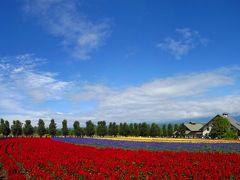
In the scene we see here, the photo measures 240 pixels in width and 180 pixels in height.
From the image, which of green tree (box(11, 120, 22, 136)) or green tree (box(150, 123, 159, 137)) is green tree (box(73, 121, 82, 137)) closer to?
green tree (box(11, 120, 22, 136))

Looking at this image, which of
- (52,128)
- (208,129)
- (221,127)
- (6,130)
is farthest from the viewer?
(6,130)

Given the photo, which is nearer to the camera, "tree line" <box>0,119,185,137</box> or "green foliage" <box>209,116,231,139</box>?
"green foliage" <box>209,116,231,139</box>

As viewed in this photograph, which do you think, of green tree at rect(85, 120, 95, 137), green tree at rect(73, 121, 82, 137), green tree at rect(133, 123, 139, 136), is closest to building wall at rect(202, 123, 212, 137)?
green tree at rect(133, 123, 139, 136)

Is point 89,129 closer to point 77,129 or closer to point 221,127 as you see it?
point 77,129

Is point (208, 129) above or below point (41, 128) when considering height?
below

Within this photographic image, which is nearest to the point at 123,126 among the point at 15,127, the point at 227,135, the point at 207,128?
the point at 207,128

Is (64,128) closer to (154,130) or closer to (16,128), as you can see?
(16,128)

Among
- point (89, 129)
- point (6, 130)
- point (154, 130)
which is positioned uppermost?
point (89, 129)

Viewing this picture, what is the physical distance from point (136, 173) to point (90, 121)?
8803 centimetres

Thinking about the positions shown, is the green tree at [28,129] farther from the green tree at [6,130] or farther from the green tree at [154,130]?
the green tree at [154,130]

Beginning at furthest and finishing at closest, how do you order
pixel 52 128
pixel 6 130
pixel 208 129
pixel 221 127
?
pixel 6 130, pixel 52 128, pixel 208 129, pixel 221 127

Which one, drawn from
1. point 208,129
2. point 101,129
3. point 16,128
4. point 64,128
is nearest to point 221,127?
point 208,129

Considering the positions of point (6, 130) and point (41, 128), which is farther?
point (6, 130)

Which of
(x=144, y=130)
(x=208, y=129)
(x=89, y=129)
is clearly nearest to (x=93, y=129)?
(x=89, y=129)
